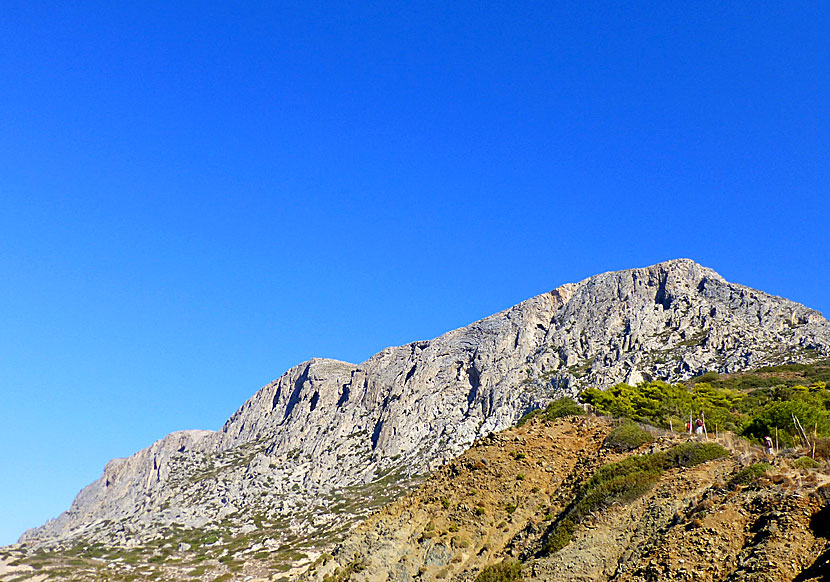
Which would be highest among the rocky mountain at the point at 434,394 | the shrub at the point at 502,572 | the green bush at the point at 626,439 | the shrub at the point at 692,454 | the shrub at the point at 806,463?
the rocky mountain at the point at 434,394

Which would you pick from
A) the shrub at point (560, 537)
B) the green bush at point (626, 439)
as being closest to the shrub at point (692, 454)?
the green bush at point (626, 439)

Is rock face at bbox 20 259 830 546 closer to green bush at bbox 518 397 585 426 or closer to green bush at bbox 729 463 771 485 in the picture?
green bush at bbox 518 397 585 426

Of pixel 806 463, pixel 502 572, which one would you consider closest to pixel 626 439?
pixel 502 572

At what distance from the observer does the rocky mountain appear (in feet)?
397

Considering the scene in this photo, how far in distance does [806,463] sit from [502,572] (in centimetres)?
1043

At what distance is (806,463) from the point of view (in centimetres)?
1695

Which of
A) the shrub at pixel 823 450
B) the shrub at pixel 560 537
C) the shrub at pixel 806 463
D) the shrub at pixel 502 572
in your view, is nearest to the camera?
the shrub at pixel 806 463

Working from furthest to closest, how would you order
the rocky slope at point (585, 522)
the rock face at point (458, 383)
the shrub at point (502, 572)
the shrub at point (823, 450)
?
1. the rock face at point (458, 383)
2. the shrub at point (502, 572)
3. the shrub at point (823, 450)
4. the rocky slope at point (585, 522)

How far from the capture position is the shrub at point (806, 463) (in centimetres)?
1677

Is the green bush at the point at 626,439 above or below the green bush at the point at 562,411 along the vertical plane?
below

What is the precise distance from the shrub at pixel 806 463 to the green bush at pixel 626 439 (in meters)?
7.32

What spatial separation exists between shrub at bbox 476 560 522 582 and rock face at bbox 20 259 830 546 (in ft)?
323

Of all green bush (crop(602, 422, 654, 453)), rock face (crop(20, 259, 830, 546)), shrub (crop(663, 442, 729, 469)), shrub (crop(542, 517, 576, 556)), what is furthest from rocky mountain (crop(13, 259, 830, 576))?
shrub (crop(663, 442, 729, 469))

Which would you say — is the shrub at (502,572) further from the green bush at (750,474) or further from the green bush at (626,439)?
the green bush at (750,474)
